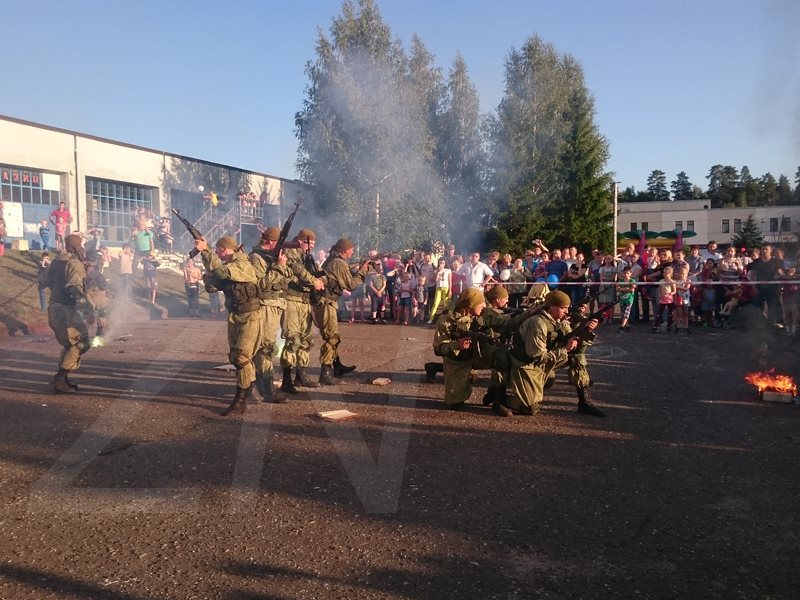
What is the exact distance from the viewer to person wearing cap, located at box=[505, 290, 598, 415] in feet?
21.5

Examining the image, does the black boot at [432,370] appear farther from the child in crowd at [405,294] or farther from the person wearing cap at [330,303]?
the child in crowd at [405,294]

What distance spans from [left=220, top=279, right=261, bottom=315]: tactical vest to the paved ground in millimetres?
1041

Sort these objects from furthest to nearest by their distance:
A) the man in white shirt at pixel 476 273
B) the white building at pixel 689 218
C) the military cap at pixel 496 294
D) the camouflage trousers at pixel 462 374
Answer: the white building at pixel 689 218
the man in white shirt at pixel 476 273
the military cap at pixel 496 294
the camouflage trousers at pixel 462 374

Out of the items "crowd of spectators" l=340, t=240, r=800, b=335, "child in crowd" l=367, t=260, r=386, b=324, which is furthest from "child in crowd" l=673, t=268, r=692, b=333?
"child in crowd" l=367, t=260, r=386, b=324

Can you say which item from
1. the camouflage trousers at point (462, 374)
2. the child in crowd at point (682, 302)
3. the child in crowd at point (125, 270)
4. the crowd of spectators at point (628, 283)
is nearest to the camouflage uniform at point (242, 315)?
the camouflage trousers at point (462, 374)

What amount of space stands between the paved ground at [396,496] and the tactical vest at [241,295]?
1041 millimetres

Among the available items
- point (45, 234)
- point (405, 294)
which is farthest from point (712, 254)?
point (45, 234)

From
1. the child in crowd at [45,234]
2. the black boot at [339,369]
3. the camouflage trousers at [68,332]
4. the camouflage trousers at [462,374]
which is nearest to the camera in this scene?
the camouflage trousers at [462,374]

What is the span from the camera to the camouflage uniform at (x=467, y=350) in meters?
7.00

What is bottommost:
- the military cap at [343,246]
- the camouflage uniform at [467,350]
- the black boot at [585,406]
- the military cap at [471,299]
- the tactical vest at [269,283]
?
the black boot at [585,406]

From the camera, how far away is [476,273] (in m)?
13.8

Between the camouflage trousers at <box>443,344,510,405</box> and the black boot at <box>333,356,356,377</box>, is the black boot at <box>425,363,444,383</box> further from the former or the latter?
the camouflage trousers at <box>443,344,510,405</box>

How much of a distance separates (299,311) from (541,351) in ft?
9.64

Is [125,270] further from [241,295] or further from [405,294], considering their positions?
[241,295]
